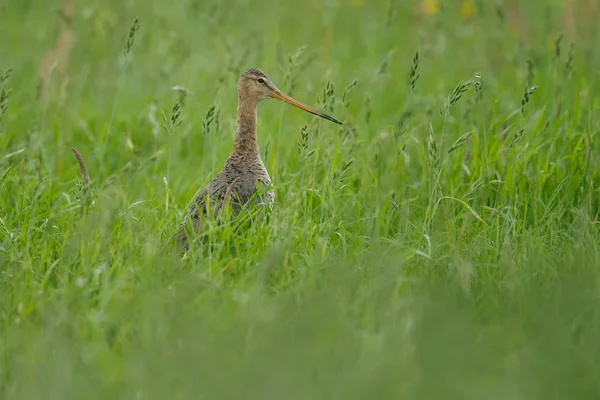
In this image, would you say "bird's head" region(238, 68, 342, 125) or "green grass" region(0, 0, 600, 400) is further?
"bird's head" region(238, 68, 342, 125)

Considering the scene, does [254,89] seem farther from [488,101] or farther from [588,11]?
[588,11]

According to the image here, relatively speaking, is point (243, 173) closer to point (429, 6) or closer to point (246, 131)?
point (246, 131)

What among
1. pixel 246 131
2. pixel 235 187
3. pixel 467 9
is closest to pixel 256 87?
pixel 246 131

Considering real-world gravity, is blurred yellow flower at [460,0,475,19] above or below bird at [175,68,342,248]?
above

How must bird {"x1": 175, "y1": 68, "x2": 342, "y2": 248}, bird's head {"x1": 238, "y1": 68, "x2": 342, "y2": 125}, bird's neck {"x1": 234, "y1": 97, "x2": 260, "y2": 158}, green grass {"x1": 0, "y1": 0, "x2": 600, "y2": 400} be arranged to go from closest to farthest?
green grass {"x1": 0, "y1": 0, "x2": 600, "y2": 400} → bird {"x1": 175, "y1": 68, "x2": 342, "y2": 248} → bird's neck {"x1": 234, "y1": 97, "x2": 260, "y2": 158} → bird's head {"x1": 238, "y1": 68, "x2": 342, "y2": 125}

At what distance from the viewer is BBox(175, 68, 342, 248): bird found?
486 centimetres

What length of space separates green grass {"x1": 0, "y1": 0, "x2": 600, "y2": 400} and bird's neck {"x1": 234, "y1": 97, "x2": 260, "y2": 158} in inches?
7.8

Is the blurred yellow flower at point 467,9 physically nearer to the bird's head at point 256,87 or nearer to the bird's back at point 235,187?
the bird's head at point 256,87

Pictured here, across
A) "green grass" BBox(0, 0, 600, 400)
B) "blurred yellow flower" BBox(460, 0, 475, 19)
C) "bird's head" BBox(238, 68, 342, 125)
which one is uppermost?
"blurred yellow flower" BBox(460, 0, 475, 19)

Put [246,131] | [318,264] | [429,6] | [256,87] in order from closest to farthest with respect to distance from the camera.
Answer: [318,264] < [246,131] < [256,87] < [429,6]

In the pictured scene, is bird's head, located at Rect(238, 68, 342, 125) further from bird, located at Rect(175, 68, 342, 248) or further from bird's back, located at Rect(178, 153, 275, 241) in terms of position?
bird's back, located at Rect(178, 153, 275, 241)

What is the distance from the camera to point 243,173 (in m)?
5.16

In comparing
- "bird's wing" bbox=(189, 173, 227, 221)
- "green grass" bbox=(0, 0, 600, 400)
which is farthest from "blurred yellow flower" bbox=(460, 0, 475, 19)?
"bird's wing" bbox=(189, 173, 227, 221)

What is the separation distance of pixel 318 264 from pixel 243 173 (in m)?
1.04
